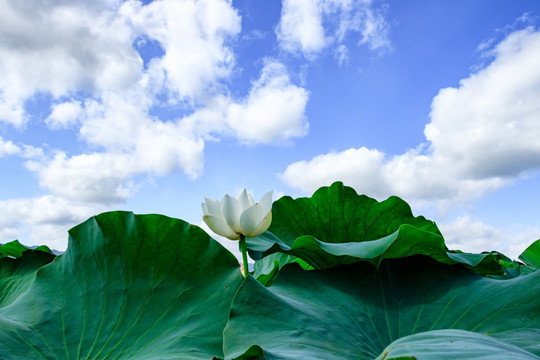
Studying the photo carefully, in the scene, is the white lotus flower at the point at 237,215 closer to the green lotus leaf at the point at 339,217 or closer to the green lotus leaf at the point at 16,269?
the green lotus leaf at the point at 339,217

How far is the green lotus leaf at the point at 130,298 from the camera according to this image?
3.35 ft

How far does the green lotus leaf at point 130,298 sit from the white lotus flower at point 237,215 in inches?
7.0

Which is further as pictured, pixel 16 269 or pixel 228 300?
pixel 16 269

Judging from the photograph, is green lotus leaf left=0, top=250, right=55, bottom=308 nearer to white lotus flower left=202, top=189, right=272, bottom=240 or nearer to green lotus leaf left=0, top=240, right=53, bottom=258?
green lotus leaf left=0, top=240, right=53, bottom=258

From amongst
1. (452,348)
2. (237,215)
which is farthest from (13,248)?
(452,348)

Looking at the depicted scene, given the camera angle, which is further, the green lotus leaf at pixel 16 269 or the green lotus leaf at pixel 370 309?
the green lotus leaf at pixel 16 269

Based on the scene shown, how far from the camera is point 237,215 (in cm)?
128

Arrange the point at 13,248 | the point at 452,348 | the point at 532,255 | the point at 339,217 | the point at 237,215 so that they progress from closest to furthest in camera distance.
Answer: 1. the point at 452,348
2. the point at 237,215
3. the point at 339,217
4. the point at 532,255
5. the point at 13,248

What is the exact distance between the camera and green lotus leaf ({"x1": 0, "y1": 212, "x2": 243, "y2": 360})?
1021 millimetres

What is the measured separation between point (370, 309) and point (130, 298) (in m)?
0.66

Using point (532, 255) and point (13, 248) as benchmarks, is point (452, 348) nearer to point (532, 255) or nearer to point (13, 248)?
point (532, 255)

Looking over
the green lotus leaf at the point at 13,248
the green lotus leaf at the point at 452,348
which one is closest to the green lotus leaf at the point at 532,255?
the green lotus leaf at the point at 452,348

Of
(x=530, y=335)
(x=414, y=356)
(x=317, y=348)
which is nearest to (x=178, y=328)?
(x=317, y=348)

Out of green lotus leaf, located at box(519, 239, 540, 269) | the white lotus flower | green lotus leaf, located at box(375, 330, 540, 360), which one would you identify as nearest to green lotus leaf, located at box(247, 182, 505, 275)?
the white lotus flower
